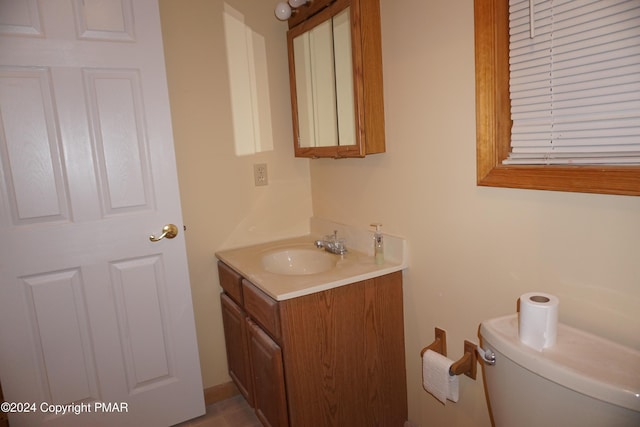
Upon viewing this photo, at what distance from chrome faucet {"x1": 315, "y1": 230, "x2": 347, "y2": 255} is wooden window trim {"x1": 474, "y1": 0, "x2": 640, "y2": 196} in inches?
30.9

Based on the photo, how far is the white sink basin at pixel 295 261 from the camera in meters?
1.94

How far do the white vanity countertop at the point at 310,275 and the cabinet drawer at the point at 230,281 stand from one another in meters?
0.04

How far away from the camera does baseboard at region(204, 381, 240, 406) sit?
2121 millimetres

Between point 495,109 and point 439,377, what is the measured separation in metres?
0.92

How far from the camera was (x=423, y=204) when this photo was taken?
4.95 ft

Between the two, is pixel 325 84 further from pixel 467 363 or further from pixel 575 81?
pixel 467 363

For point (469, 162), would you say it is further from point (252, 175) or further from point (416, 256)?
point (252, 175)

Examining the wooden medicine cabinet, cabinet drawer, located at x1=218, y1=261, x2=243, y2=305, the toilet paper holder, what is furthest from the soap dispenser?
cabinet drawer, located at x1=218, y1=261, x2=243, y2=305

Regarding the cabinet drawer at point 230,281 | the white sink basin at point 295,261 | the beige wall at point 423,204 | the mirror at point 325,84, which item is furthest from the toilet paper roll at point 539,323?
the cabinet drawer at point 230,281

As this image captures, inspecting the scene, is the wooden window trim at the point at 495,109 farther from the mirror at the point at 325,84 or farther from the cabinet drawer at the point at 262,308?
the cabinet drawer at the point at 262,308

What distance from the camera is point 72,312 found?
1688 millimetres

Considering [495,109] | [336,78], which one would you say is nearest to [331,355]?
[495,109]

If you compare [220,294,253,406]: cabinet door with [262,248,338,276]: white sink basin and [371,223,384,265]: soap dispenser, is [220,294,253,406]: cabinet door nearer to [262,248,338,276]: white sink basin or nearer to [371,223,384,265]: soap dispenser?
[262,248,338,276]: white sink basin

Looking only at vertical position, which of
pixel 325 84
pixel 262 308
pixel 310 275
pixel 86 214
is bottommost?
pixel 262 308
